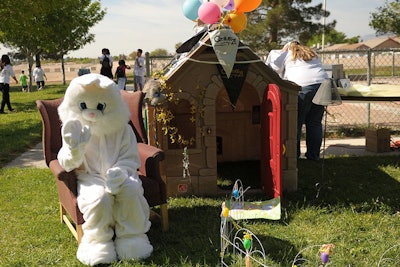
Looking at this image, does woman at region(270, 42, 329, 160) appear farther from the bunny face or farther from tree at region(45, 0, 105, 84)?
tree at region(45, 0, 105, 84)

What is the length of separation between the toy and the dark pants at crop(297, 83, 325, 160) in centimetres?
344

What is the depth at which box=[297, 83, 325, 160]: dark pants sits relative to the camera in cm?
659

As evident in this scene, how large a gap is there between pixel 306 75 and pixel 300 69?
13 centimetres

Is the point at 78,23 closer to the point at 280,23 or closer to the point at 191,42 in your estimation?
the point at 280,23

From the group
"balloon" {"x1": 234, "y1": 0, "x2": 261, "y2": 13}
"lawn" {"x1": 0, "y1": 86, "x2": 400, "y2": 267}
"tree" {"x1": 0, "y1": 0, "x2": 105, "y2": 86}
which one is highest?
"tree" {"x1": 0, "y1": 0, "x2": 105, "y2": 86}

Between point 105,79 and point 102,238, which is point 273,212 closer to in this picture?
point 102,238

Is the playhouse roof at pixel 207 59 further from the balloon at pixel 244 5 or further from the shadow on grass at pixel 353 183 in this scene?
the shadow on grass at pixel 353 183

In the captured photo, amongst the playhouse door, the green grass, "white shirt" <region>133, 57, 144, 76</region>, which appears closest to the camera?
the playhouse door

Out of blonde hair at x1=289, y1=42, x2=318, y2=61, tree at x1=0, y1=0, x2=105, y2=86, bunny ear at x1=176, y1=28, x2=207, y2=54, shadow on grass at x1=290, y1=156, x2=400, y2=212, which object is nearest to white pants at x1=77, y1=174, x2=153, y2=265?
shadow on grass at x1=290, y1=156, x2=400, y2=212

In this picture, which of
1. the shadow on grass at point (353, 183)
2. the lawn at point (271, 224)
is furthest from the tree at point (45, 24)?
the shadow on grass at point (353, 183)

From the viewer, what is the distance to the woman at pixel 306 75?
254 inches

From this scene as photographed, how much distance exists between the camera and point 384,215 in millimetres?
4605

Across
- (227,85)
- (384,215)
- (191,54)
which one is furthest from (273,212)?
(191,54)

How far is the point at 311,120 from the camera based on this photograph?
6863 mm
